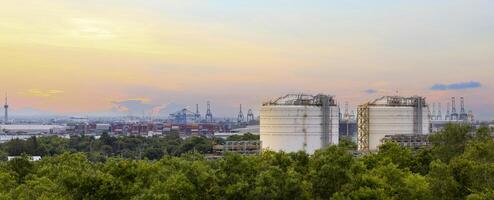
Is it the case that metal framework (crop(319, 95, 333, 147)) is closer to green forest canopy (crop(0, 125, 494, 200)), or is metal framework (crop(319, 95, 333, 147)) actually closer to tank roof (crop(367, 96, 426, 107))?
tank roof (crop(367, 96, 426, 107))

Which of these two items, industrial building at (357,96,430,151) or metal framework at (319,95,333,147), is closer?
metal framework at (319,95,333,147)

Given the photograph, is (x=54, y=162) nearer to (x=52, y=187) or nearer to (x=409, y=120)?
(x=52, y=187)

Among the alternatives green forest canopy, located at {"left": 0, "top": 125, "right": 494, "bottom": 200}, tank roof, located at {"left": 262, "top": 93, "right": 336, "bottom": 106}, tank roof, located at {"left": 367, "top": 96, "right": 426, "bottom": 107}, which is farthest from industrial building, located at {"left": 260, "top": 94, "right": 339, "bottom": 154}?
green forest canopy, located at {"left": 0, "top": 125, "right": 494, "bottom": 200}

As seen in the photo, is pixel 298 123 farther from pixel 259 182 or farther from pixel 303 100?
pixel 259 182

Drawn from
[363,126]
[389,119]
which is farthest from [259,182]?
[363,126]

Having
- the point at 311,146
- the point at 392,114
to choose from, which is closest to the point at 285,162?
the point at 311,146
